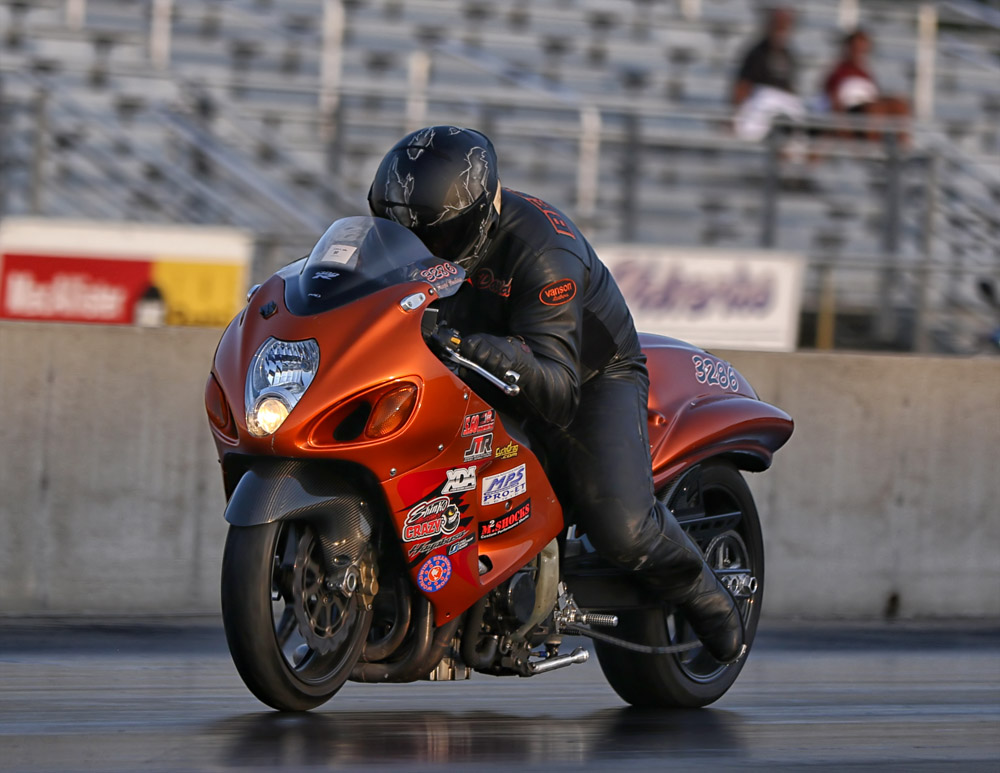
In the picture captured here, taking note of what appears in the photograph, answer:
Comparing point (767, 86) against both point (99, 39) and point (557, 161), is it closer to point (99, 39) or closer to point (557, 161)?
point (557, 161)

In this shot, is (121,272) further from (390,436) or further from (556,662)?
(390,436)

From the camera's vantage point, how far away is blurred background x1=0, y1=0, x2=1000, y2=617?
25.1ft

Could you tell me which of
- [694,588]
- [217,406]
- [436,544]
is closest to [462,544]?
[436,544]

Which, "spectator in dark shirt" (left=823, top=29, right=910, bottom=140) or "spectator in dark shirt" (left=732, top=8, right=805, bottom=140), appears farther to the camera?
"spectator in dark shirt" (left=823, top=29, right=910, bottom=140)

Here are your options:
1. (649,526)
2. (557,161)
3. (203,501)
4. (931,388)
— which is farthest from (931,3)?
(649,526)

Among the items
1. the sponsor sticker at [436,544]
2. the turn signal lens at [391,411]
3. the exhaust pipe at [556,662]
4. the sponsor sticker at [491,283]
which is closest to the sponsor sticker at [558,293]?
the sponsor sticker at [491,283]

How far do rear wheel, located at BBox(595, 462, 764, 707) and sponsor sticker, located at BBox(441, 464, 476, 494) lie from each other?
1.15 metres

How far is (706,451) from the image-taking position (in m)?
5.89

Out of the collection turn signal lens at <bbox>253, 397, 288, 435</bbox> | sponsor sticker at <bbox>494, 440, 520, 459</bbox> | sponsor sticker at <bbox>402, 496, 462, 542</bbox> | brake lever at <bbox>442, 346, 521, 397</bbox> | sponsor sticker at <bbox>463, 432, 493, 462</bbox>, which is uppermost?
brake lever at <bbox>442, 346, 521, 397</bbox>

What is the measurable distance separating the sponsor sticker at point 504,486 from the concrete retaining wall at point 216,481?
2982 millimetres

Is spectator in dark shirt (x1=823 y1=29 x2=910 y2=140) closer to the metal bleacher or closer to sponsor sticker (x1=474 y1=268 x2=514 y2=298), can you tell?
the metal bleacher

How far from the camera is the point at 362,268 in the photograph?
15.4 ft

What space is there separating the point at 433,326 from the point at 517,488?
24.2 inches

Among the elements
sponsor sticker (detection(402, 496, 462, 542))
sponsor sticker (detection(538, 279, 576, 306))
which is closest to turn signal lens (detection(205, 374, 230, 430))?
sponsor sticker (detection(402, 496, 462, 542))
